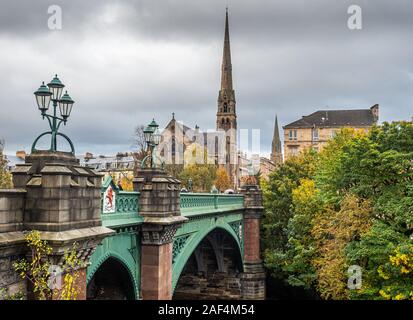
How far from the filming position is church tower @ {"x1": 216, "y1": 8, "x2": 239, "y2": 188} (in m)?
104

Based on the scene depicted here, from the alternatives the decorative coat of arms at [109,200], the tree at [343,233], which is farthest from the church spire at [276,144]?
the decorative coat of arms at [109,200]

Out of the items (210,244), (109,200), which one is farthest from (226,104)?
(109,200)

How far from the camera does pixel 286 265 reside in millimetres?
35125

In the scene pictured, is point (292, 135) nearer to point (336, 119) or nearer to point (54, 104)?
point (336, 119)

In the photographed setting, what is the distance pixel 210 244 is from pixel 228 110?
77.4 m

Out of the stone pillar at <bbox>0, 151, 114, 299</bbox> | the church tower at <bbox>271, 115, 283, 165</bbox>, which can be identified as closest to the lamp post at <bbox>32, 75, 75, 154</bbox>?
the stone pillar at <bbox>0, 151, 114, 299</bbox>

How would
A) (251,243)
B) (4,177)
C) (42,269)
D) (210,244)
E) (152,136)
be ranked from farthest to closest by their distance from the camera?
(4,177)
(251,243)
(210,244)
(152,136)
(42,269)

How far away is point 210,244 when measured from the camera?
3600 cm

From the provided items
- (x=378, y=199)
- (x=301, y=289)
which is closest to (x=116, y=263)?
(x=378, y=199)

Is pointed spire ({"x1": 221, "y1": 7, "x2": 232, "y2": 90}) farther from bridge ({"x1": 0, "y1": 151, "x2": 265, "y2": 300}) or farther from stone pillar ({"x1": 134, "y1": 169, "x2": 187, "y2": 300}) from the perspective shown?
stone pillar ({"x1": 134, "y1": 169, "x2": 187, "y2": 300})

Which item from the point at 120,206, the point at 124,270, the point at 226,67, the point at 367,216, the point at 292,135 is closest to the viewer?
the point at 120,206

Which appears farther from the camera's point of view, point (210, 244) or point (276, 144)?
point (276, 144)

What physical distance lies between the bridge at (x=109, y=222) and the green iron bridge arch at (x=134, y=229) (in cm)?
2

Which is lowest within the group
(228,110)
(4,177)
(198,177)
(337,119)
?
(4,177)
